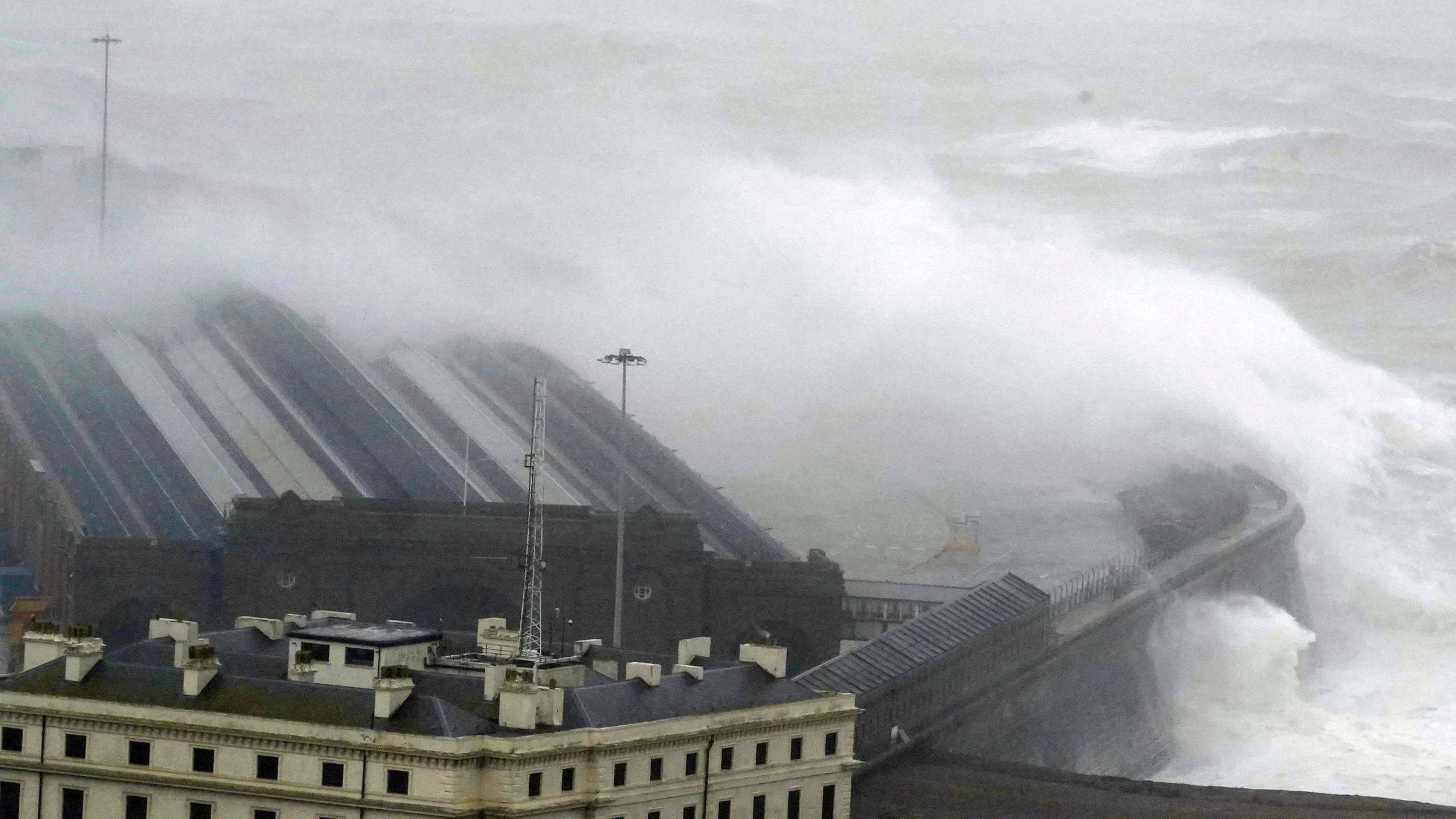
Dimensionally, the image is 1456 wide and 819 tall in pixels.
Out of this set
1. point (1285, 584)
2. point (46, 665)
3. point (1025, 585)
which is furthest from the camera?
point (1285, 584)

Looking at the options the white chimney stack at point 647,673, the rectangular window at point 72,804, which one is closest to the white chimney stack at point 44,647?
the rectangular window at point 72,804

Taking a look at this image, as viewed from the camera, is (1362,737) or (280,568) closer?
(280,568)

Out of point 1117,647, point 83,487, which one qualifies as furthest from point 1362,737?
point 83,487

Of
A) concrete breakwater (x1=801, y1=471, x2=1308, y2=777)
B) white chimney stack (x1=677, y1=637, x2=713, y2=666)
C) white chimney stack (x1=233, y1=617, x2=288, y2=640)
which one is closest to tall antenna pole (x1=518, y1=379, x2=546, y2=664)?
white chimney stack (x1=677, y1=637, x2=713, y2=666)

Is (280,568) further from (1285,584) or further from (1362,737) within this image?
(1285,584)

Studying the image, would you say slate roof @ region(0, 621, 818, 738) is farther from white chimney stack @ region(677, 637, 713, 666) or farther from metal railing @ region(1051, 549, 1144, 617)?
metal railing @ region(1051, 549, 1144, 617)

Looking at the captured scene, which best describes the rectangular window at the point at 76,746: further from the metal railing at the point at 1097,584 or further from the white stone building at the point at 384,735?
the metal railing at the point at 1097,584
